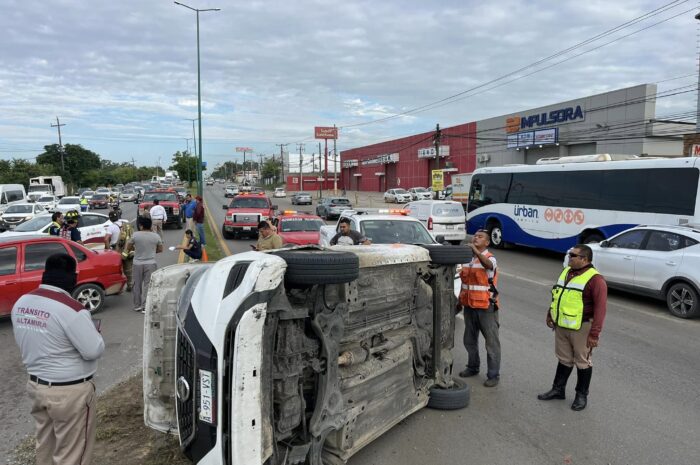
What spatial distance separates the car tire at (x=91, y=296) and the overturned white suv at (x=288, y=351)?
18.2 feet

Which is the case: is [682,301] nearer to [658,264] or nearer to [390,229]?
[658,264]

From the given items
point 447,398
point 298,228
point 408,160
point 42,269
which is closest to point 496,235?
point 298,228

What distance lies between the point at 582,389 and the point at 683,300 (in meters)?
5.11

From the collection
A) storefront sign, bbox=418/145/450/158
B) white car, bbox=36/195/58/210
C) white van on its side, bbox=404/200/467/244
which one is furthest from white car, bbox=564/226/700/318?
storefront sign, bbox=418/145/450/158

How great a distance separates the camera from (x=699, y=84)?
23.9 m

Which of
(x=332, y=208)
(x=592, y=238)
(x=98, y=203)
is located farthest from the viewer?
(x=98, y=203)

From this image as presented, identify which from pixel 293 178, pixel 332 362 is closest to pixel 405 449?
pixel 332 362

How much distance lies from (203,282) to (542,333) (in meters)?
5.85

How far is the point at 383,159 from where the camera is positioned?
2889 inches

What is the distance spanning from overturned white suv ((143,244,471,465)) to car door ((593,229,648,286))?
6.97 meters

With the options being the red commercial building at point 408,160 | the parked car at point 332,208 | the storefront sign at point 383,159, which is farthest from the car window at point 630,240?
the storefront sign at point 383,159

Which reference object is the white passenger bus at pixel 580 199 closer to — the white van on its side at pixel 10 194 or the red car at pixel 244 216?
the red car at pixel 244 216

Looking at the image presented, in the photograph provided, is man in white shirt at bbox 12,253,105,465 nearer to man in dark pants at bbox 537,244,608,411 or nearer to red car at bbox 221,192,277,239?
man in dark pants at bbox 537,244,608,411

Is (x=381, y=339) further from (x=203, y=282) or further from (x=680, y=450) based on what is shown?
(x=680, y=450)
